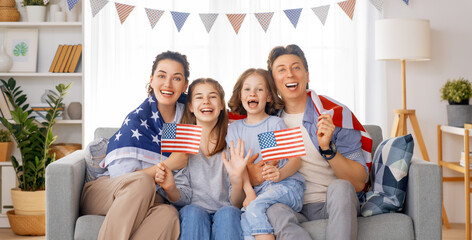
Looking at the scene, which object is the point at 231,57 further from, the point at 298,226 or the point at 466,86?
the point at 298,226

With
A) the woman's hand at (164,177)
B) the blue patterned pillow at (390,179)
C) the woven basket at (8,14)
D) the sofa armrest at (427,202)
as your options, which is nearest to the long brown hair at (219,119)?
the woman's hand at (164,177)

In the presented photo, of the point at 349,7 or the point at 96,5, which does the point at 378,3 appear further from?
the point at 96,5

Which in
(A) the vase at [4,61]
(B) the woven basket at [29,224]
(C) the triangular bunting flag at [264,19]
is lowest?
(B) the woven basket at [29,224]

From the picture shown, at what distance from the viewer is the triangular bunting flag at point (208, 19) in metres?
3.67

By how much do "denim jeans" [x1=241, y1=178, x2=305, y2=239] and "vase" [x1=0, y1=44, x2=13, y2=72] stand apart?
2.45 meters

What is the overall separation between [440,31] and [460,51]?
21 cm

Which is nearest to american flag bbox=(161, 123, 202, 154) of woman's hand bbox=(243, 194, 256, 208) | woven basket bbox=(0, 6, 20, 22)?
woman's hand bbox=(243, 194, 256, 208)

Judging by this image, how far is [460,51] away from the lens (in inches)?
152

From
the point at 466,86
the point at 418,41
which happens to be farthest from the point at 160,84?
the point at 466,86

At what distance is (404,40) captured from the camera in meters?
3.53

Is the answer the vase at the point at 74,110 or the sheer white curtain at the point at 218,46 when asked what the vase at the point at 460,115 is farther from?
the vase at the point at 74,110

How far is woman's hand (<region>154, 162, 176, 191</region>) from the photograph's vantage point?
2.24 m

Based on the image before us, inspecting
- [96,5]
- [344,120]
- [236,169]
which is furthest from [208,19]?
[236,169]

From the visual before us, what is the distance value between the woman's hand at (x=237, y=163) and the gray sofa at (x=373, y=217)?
36cm
